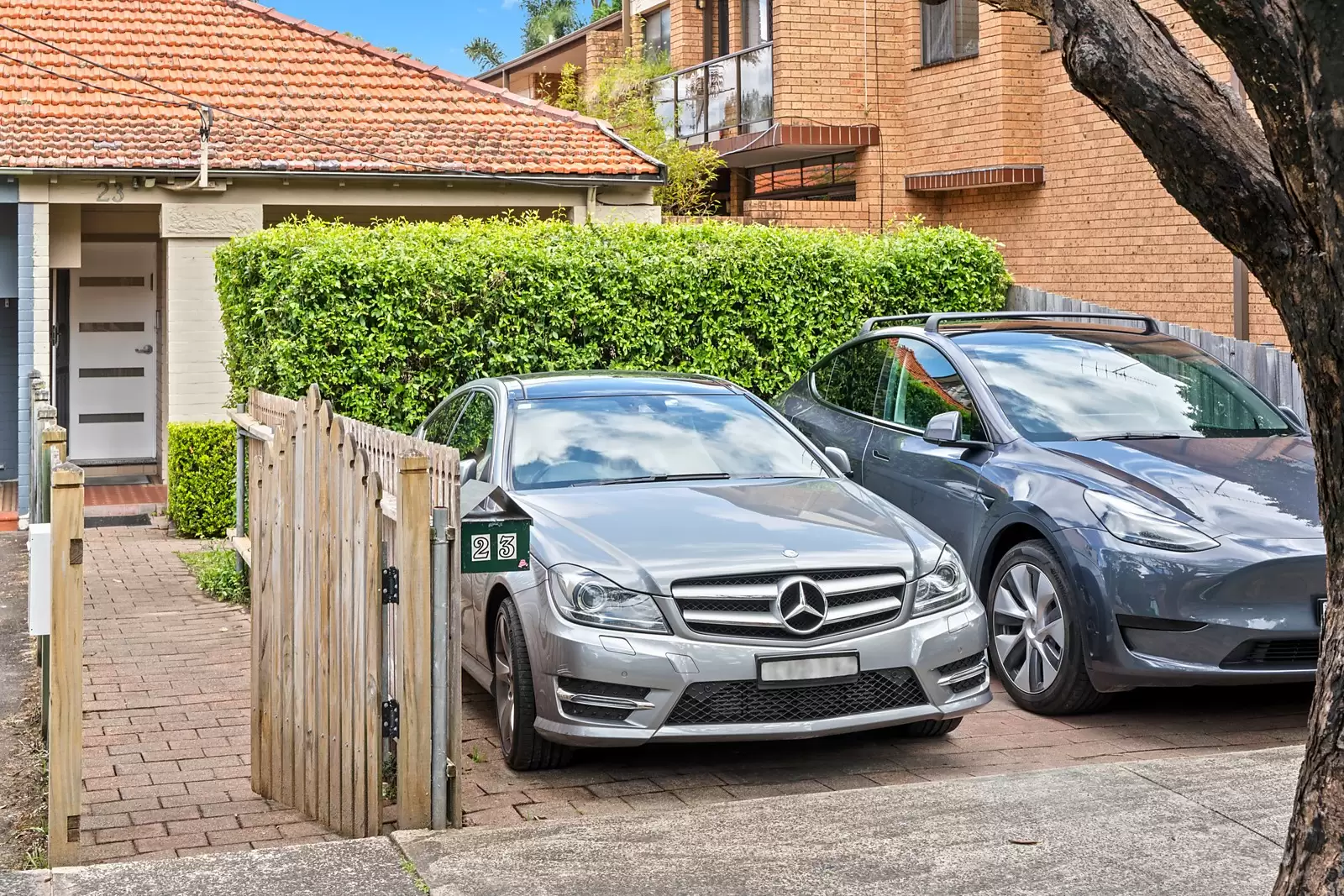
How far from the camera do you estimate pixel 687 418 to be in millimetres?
7562

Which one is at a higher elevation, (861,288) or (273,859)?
(861,288)

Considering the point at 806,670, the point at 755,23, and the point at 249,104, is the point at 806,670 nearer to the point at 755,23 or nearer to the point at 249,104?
the point at 249,104

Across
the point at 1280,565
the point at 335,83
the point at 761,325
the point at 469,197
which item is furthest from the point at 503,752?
the point at 335,83

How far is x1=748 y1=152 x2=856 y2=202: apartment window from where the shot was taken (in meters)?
23.5

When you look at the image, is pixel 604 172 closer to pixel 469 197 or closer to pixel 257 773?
pixel 469 197

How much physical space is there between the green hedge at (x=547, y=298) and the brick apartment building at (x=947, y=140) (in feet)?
17.8

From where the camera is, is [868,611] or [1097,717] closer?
[868,611]

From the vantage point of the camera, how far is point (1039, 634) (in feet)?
23.0

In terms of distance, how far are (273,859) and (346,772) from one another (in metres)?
0.55

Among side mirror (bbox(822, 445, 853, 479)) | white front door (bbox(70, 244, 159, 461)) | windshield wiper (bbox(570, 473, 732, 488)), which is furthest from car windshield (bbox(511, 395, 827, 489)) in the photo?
white front door (bbox(70, 244, 159, 461))

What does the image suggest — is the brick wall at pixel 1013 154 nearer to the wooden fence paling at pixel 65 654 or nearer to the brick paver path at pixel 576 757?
the brick paver path at pixel 576 757

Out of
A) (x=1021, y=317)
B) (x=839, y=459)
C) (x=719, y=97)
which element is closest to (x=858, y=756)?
(x=839, y=459)

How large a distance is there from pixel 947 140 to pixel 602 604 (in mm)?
17175

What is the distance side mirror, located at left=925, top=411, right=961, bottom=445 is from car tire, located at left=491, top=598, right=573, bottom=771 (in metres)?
2.46
